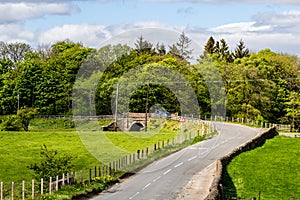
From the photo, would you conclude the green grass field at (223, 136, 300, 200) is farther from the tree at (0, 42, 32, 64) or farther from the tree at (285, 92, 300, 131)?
the tree at (0, 42, 32, 64)

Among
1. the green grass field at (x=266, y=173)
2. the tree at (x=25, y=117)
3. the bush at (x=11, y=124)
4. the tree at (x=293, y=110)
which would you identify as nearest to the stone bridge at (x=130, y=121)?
the tree at (x=25, y=117)

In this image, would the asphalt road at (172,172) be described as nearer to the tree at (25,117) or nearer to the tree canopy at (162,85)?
the tree canopy at (162,85)

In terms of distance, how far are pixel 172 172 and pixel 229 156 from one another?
28.8ft

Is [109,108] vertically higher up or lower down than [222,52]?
lower down

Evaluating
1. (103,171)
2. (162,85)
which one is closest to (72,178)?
(103,171)

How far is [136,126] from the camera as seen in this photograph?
10769cm

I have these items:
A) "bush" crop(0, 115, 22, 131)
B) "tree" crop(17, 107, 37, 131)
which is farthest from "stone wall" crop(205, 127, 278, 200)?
"bush" crop(0, 115, 22, 131)

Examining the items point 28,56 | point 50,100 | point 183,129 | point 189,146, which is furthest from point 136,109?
point 28,56

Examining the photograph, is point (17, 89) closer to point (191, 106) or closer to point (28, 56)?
point (28, 56)

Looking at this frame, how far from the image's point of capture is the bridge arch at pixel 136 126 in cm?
10503

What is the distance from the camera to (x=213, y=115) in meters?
115

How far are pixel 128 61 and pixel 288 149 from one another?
989 inches

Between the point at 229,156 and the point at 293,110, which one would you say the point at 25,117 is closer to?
the point at 293,110

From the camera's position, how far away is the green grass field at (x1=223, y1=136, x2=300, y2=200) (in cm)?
4844
